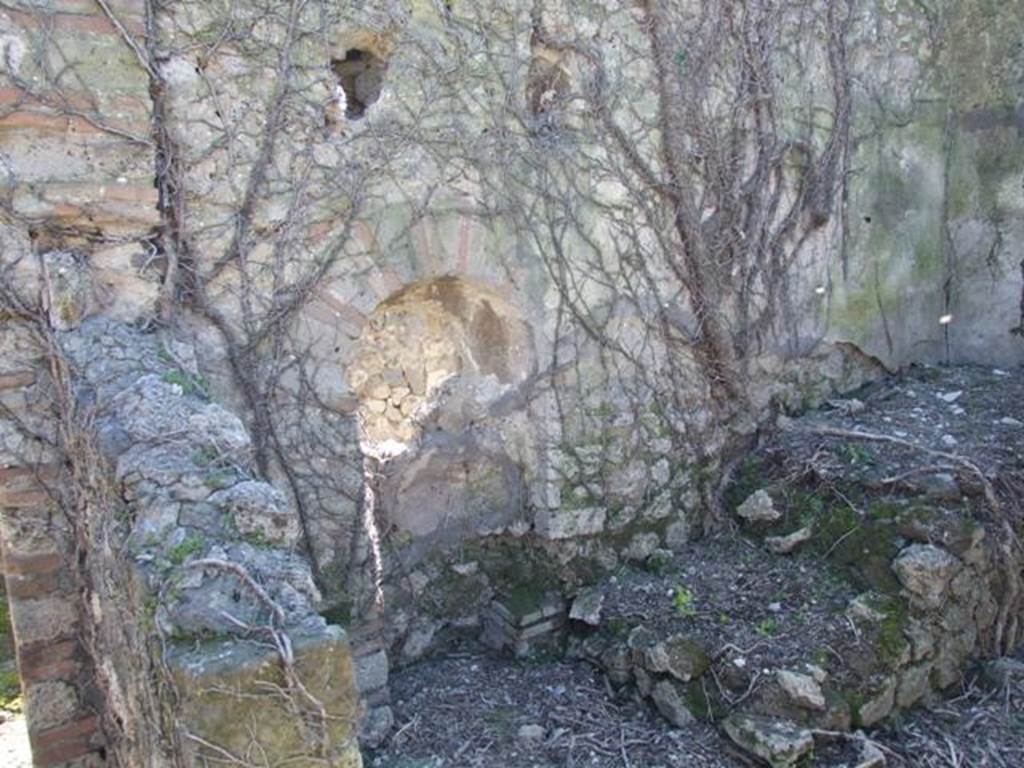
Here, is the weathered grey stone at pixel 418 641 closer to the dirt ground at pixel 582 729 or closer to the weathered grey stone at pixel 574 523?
the dirt ground at pixel 582 729

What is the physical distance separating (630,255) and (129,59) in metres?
2.32

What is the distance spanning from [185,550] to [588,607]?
2.40 meters

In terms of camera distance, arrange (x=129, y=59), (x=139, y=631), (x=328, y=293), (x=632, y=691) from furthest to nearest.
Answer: (x=632, y=691) → (x=328, y=293) → (x=129, y=59) → (x=139, y=631)

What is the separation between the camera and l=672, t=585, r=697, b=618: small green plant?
13.5 feet

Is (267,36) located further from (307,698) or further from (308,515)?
(307,698)

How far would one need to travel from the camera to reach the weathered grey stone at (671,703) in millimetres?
3740

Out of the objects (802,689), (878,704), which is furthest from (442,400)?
(878,704)

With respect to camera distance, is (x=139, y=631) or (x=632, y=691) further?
(x=632, y=691)

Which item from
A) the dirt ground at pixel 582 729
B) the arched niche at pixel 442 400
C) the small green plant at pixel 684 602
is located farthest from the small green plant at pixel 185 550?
the small green plant at pixel 684 602

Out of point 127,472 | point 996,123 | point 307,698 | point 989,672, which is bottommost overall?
point 989,672

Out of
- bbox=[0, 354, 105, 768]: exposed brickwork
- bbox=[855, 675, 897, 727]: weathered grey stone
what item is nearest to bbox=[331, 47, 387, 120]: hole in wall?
bbox=[0, 354, 105, 768]: exposed brickwork

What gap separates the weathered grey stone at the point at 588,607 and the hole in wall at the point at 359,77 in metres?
2.32

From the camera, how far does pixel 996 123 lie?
18.3ft

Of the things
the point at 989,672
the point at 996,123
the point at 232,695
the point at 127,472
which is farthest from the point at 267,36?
the point at 996,123
